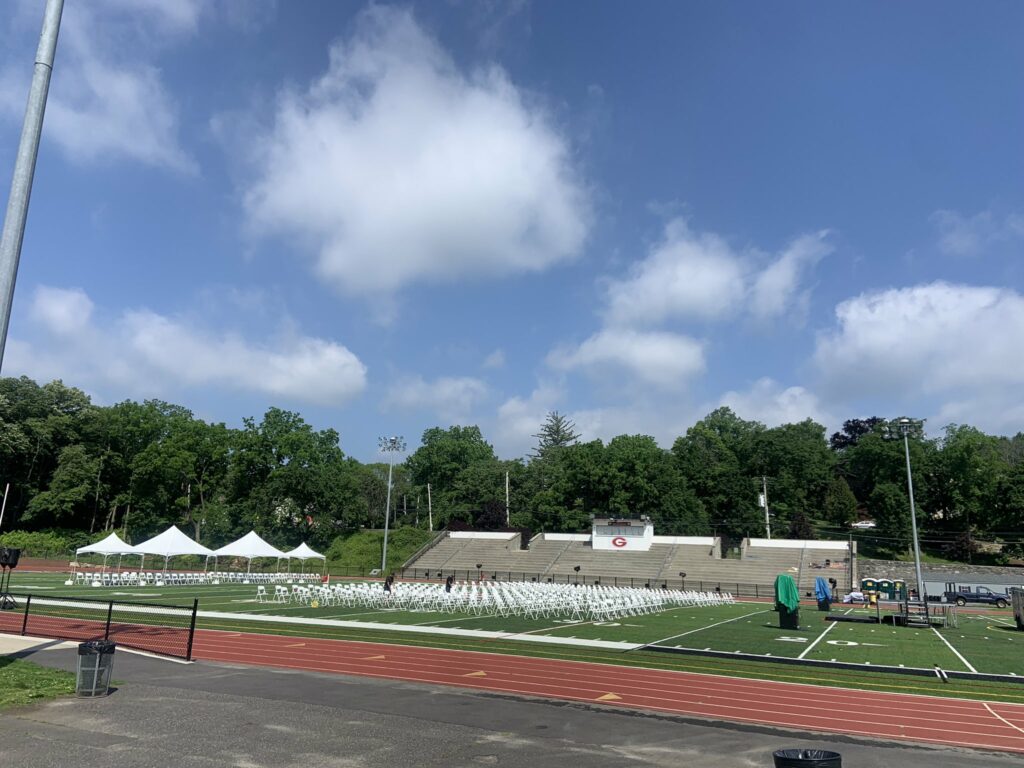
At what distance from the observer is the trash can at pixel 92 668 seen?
30.3 feet

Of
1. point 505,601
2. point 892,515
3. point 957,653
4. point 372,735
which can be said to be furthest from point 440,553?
point 372,735

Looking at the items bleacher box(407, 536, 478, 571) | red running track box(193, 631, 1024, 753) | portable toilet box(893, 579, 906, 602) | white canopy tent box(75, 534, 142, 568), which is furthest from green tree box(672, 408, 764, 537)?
red running track box(193, 631, 1024, 753)

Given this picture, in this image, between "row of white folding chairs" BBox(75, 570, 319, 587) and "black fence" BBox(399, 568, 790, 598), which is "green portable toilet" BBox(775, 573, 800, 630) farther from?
"row of white folding chairs" BBox(75, 570, 319, 587)

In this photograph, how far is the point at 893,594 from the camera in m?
27.5

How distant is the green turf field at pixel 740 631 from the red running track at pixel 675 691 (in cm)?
351

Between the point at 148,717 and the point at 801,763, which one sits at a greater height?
the point at 801,763

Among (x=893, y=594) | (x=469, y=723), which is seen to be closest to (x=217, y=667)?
(x=469, y=723)

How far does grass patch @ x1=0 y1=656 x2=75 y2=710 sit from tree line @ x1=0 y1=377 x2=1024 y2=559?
6067 cm

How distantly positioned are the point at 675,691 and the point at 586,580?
133 feet

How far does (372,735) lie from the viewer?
799 cm

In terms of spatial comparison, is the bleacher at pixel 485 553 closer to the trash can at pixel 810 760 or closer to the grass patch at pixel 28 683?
Answer: the grass patch at pixel 28 683

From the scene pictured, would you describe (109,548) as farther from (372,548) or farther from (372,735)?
(372,735)

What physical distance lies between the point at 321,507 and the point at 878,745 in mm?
68385

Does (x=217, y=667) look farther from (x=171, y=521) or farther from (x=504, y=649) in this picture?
(x=171, y=521)
